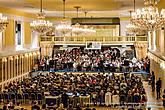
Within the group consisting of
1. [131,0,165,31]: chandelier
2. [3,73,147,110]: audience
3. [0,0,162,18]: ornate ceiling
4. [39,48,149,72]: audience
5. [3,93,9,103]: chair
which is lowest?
[3,93,9,103]: chair

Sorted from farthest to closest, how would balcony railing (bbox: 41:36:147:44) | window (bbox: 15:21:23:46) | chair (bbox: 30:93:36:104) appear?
balcony railing (bbox: 41:36:147:44) < window (bbox: 15:21:23:46) < chair (bbox: 30:93:36:104)

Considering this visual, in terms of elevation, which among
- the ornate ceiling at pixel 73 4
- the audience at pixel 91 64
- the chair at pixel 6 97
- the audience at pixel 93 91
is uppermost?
the ornate ceiling at pixel 73 4

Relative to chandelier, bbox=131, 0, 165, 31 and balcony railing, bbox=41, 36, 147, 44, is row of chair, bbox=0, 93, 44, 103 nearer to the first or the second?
chandelier, bbox=131, 0, 165, 31

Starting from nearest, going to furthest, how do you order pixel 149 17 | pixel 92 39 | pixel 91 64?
1. pixel 149 17
2. pixel 91 64
3. pixel 92 39

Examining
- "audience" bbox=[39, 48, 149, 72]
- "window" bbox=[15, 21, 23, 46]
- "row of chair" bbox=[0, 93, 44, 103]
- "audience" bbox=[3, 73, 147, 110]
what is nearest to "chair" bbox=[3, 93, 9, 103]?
"row of chair" bbox=[0, 93, 44, 103]

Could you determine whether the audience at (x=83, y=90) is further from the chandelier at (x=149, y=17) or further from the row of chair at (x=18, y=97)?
the chandelier at (x=149, y=17)

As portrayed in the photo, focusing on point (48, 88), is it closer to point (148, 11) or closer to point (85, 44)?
point (148, 11)

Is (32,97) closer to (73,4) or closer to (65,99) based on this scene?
(65,99)

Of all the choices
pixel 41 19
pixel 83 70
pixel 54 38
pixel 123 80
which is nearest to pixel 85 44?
pixel 54 38

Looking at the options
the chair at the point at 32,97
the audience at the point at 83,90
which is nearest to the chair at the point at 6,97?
the audience at the point at 83,90

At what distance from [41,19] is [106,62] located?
22.3 m

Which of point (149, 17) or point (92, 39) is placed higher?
point (92, 39)

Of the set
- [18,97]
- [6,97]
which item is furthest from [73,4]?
[6,97]

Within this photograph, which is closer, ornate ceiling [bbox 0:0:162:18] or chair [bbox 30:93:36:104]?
ornate ceiling [bbox 0:0:162:18]
